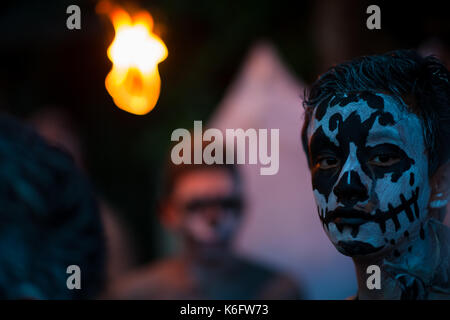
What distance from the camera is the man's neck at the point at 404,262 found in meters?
1.29

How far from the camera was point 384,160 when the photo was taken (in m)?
1.28

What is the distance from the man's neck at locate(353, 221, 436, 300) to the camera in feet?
4.25

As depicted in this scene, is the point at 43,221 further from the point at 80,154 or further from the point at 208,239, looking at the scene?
the point at 80,154

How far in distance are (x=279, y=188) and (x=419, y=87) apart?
8.20 feet

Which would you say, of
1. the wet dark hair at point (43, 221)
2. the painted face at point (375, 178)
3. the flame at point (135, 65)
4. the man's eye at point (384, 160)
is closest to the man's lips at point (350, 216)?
the painted face at point (375, 178)

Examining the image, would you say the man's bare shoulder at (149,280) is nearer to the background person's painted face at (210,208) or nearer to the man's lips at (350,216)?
the background person's painted face at (210,208)

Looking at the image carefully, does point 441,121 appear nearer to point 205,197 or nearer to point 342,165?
point 342,165

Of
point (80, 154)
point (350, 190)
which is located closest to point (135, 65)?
point (350, 190)

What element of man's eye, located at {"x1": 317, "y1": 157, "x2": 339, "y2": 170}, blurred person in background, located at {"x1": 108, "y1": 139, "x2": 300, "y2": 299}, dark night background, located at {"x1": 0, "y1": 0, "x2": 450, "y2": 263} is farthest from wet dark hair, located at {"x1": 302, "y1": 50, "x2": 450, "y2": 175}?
dark night background, located at {"x1": 0, "y1": 0, "x2": 450, "y2": 263}

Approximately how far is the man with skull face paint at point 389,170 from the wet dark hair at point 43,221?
955mm

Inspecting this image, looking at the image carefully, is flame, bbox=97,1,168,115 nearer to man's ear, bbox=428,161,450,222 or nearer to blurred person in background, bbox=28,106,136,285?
man's ear, bbox=428,161,450,222

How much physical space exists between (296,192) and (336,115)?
7.93 ft

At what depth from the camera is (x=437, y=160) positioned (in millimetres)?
1315
